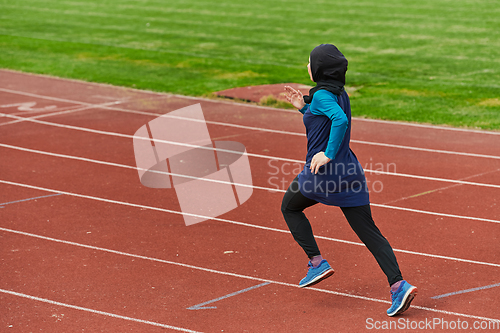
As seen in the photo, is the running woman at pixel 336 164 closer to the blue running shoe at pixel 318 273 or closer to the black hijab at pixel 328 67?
the black hijab at pixel 328 67

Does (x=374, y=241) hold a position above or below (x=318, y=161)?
below

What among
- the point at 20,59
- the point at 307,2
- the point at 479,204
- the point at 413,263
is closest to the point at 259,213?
the point at 413,263

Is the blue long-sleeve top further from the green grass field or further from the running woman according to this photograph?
the green grass field

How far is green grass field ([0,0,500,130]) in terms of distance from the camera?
47.2 ft

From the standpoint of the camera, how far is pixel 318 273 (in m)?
5.30

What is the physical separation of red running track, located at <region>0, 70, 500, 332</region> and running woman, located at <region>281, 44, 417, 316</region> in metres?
0.45

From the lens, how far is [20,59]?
1869 cm

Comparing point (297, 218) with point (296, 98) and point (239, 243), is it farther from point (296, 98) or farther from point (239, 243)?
point (239, 243)

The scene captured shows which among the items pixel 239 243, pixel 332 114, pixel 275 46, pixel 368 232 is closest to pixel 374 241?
pixel 368 232

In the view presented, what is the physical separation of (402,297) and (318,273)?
0.76 metres

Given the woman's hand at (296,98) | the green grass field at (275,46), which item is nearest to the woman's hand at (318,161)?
the woman's hand at (296,98)

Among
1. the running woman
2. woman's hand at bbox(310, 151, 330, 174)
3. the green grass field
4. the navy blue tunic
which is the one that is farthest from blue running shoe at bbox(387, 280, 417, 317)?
the green grass field

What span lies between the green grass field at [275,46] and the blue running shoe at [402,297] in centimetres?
750

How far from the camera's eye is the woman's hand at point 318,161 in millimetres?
4762
